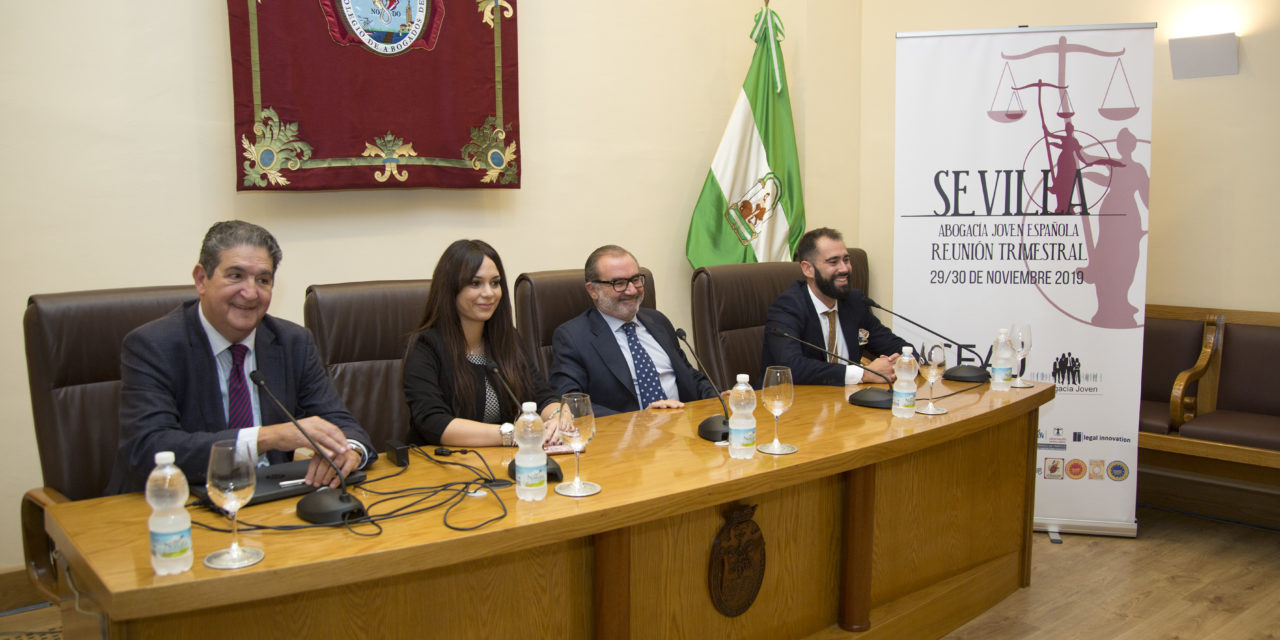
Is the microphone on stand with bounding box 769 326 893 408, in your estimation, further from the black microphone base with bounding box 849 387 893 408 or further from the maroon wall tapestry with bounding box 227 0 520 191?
the maroon wall tapestry with bounding box 227 0 520 191

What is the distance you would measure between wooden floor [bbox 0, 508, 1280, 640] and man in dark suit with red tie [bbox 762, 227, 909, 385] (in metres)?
0.85

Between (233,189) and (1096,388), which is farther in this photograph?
(1096,388)

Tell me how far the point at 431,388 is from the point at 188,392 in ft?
1.85

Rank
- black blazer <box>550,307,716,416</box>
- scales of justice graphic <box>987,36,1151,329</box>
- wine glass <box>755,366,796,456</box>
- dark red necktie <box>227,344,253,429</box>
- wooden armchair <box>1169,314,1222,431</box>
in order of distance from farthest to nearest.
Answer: wooden armchair <box>1169,314,1222,431</box> → scales of justice graphic <box>987,36,1151,329</box> → black blazer <box>550,307,716,416</box> → wine glass <box>755,366,796,456</box> → dark red necktie <box>227,344,253,429</box>

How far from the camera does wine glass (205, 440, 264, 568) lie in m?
1.37

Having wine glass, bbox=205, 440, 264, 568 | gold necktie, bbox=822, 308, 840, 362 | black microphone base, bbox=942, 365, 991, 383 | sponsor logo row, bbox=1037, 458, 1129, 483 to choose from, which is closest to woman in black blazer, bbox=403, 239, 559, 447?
wine glass, bbox=205, 440, 264, 568

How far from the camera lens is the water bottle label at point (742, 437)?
1.95m

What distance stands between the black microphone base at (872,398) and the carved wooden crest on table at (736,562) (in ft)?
2.21

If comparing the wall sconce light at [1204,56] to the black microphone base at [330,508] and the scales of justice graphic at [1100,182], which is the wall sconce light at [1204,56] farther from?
the black microphone base at [330,508]

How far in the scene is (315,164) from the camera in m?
3.09

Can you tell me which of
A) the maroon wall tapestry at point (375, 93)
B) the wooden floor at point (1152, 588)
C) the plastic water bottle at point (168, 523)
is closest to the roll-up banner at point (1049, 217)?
the wooden floor at point (1152, 588)

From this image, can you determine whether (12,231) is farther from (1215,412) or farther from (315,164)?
(1215,412)

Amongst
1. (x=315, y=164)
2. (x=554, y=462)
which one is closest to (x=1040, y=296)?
(x=554, y=462)

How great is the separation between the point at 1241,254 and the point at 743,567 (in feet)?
9.91
